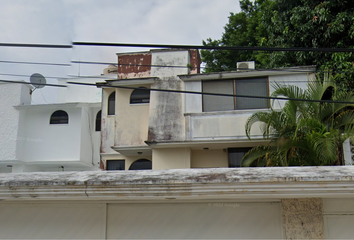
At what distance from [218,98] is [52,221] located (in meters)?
11.1

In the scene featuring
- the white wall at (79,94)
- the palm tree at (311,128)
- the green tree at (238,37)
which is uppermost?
the green tree at (238,37)

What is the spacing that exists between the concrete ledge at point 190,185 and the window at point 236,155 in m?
10.8

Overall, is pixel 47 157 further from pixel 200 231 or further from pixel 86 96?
pixel 200 231

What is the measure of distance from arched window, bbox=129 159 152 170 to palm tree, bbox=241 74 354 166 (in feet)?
22.0

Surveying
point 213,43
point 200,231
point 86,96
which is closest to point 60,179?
point 200,231

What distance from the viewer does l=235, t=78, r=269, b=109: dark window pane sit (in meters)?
15.3

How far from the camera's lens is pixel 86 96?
25109mm

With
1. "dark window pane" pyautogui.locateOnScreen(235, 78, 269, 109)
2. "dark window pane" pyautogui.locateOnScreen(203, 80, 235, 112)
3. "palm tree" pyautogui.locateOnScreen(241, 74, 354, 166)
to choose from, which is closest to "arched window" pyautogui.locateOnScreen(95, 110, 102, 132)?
"dark window pane" pyautogui.locateOnScreen(203, 80, 235, 112)

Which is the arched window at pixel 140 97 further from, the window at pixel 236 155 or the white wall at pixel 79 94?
the white wall at pixel 79 94

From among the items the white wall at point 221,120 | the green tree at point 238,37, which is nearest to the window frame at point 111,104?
the white wall at point 221,120

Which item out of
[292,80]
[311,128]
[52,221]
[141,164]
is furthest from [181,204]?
[141,164]

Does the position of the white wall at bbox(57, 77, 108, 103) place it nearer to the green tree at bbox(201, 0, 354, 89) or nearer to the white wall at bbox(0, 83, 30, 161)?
the white wall at bbox(0, 83, 30, 161)

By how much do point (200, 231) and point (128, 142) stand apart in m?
12.0

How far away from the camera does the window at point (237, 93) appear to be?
15344 mm
